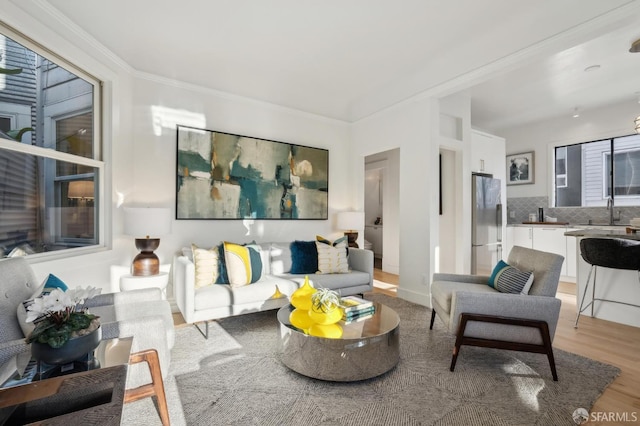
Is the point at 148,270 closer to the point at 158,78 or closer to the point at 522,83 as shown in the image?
the point at 158,78

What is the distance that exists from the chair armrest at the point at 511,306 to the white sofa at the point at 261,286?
1.50m

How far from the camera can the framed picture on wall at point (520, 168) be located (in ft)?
19.7

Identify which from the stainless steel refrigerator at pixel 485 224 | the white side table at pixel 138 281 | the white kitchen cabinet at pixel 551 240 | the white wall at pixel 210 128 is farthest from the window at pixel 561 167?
the white side table at pixel 138 281

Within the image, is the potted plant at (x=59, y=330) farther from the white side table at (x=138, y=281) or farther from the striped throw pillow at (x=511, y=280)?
the striped throw pillow at (x=511, y=280)

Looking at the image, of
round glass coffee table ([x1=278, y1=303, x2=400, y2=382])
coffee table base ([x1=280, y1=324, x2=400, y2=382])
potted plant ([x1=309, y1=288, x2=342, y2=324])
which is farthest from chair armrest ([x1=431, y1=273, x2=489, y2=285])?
potted plant ([x1=309, y1=288, x2=342, y2=324])

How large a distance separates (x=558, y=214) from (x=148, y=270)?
22.2ft

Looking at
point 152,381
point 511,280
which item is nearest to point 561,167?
point 511,280

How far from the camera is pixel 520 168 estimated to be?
6152mm

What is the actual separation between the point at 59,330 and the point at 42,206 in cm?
186

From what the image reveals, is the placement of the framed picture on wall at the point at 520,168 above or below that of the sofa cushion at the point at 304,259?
above

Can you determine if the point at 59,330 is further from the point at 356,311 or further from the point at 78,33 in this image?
the point at 78,33

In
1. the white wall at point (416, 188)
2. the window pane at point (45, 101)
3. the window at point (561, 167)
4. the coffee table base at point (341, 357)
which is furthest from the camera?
the window at point (561, 167)

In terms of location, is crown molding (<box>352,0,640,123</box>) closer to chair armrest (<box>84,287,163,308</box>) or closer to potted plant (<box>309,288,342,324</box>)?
potted plant (<box>309,288,342,324</box>)

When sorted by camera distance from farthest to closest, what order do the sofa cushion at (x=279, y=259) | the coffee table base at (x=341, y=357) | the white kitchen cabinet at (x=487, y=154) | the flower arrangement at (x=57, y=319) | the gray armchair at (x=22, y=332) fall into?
the white kitchen cabinet at (x=487, y=154), the sofa cushion at (x=279, y=259), the coffee table base at (x=341, y=357), the gray armchair at (x=22, y=332), the flower arrangement at (x=57, y=319)
